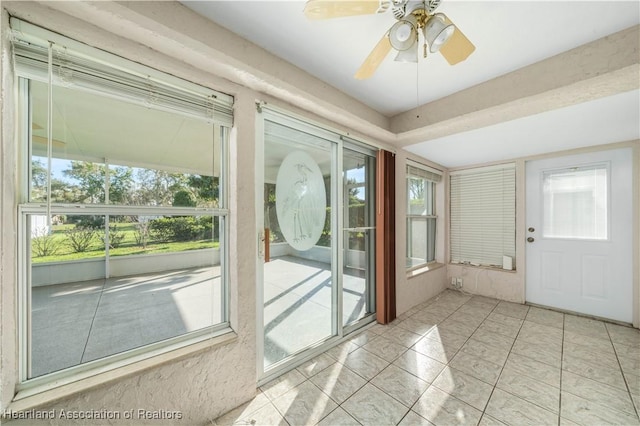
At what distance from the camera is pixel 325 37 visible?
4.75 ft

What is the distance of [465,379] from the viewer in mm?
1788

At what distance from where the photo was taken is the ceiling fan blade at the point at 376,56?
1.18m

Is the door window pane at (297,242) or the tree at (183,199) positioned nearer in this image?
the tree at (183,199)

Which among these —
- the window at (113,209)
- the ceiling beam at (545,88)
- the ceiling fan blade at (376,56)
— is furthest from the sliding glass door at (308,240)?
the ceiling beam at (545,88)

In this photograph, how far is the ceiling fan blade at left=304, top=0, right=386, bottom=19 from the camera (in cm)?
94

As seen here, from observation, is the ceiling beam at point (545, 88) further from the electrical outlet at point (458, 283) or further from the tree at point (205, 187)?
the electrical outlet at point (458, 283)

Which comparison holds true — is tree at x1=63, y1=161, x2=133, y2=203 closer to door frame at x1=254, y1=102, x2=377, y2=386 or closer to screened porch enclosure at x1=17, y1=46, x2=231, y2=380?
screened porch enclosure at x1=17, y1=46, x2=231, y2=380

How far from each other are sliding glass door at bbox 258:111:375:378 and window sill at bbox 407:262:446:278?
940 mm

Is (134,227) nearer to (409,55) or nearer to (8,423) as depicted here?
(8,423)

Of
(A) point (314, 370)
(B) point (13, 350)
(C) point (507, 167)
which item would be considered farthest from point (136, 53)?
(C) point (507, 167)

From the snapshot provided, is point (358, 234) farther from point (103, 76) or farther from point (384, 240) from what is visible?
point (103, 76)

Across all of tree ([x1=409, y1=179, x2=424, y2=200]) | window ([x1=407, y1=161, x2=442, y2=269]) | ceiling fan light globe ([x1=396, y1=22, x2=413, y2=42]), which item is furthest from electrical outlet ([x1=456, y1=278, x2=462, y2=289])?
ceiling fan light globe ([x1=396, y1=22, x2=413, y2=42])

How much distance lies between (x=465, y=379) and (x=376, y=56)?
2409mm

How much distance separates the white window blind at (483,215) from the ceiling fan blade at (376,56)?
3.30 metres
